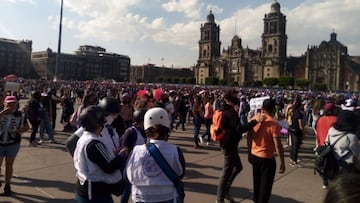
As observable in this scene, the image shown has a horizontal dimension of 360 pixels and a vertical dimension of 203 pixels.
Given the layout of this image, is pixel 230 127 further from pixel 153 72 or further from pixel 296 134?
pixel 153 72

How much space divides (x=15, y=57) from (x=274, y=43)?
83913 millimetres

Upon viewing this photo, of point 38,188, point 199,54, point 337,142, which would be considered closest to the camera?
point 337,142

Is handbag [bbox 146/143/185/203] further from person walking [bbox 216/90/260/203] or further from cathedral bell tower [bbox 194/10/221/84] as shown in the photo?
cathedral bell tower [bbox 194/10/221/84]

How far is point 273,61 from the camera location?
10569 cm

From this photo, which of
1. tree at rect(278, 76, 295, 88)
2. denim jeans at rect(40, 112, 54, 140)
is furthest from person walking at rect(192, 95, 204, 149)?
tree at rect(278, 76, 295, 88)

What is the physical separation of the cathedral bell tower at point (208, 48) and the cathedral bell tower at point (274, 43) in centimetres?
2032

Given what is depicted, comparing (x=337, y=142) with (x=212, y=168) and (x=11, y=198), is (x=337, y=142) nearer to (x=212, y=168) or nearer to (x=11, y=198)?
(x=212, y=168)

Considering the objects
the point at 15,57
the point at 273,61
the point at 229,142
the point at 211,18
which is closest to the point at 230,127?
the point at 229,142

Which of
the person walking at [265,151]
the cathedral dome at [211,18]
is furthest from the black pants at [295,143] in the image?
the cathedral dome at [211,18]

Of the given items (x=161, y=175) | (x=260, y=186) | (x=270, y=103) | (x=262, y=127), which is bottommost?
(x=260, y=186)

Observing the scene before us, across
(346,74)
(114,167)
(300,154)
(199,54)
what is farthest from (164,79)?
(114,167)

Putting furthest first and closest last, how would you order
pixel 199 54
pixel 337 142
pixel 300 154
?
pixel 199 54, pixel 300 154, pixel 337 142

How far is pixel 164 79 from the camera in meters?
116

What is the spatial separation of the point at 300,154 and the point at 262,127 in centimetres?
655
